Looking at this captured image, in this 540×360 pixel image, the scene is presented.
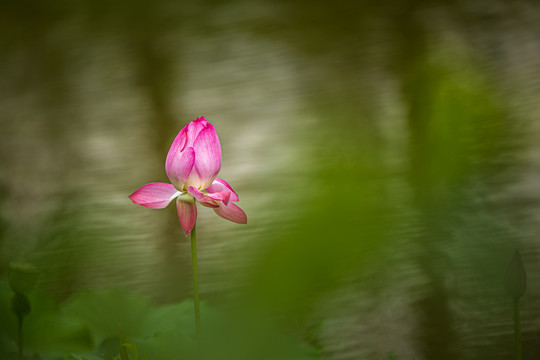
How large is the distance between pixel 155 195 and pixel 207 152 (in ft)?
0.13

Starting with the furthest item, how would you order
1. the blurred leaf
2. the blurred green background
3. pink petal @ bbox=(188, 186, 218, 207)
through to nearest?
the blurred leaf
pink petal @ bbox=(188, 186, 218, 207)
the blurred green background

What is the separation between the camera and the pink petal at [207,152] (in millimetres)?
275

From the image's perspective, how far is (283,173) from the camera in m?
0.17

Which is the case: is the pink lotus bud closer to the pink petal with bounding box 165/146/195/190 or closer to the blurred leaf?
the pink petal with bounding box 165/146/195/190

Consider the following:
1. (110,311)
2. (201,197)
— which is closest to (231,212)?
(201,197)

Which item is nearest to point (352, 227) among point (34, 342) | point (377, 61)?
point (34, 342)

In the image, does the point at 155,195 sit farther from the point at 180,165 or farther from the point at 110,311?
the point at 110,311

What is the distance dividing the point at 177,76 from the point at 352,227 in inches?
40.6

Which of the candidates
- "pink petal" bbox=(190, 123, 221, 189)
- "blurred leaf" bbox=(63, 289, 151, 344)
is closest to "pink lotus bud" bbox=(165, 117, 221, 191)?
"pink petal" bbox=(190, 123, 221, 189)

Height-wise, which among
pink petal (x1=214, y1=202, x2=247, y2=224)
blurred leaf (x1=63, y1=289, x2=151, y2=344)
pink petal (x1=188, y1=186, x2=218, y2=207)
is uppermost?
pink petal (x1=188, y1=186, x2=218, y2=207)

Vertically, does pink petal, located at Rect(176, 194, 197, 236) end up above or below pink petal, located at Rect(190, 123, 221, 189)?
below

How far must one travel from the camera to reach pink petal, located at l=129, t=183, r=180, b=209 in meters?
0.27

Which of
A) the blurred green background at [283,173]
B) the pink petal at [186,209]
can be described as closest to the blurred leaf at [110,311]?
the blurred green background at [283,173]

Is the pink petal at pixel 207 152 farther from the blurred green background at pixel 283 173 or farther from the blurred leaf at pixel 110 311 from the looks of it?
the blurred leaf at pixel 110 311
